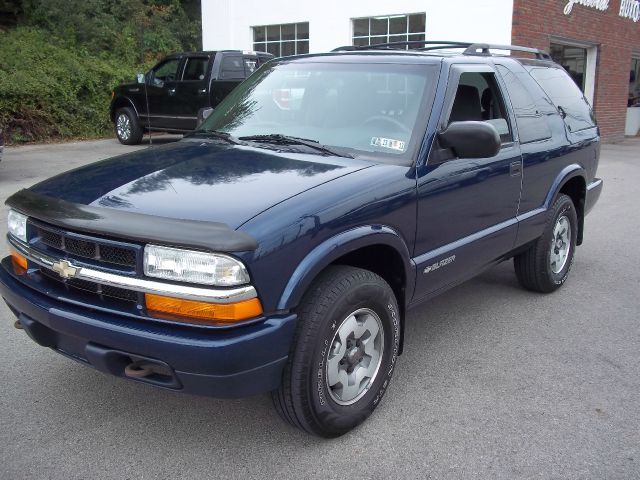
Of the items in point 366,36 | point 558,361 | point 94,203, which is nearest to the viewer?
point 94,203

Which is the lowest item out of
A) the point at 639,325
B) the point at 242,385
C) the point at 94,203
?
the point at 639,325

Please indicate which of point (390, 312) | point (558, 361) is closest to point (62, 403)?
point (390, 312)

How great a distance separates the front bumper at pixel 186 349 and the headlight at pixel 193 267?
204 millimetres

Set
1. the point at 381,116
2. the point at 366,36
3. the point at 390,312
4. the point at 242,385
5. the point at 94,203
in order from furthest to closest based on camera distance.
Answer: the point at 366,36
the point at 381,116
the point at 390,312
the point at 94,203
the point at 242,385

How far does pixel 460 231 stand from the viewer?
3830mm

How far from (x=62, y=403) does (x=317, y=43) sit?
541 inches

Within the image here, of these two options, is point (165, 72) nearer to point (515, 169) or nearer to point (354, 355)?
point (515, 169)

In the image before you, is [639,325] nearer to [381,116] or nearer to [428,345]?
[428,345]

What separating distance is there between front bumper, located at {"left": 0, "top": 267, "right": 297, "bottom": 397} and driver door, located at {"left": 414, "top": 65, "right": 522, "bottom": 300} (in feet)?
3.82

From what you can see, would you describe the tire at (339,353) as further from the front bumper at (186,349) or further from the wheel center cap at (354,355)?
the front bumper at (186,349)

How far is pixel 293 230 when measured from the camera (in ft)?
8.86

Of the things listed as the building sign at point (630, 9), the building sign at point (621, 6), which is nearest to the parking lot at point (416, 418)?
the building sign at point (621, 6)

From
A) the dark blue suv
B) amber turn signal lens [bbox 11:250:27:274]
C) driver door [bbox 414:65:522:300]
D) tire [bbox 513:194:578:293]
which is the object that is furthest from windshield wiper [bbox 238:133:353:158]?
tire [bbox 513:194:578:293]

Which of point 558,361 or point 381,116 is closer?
point 381,116
